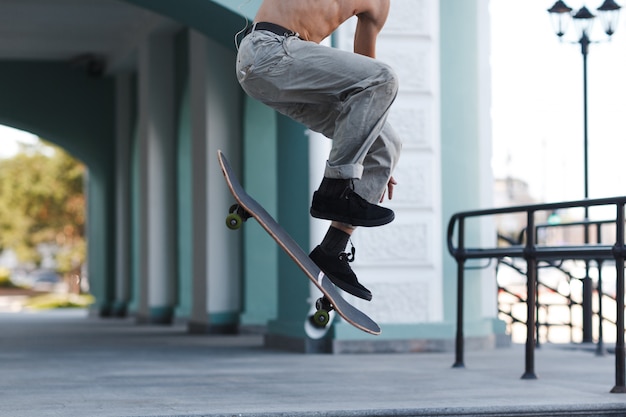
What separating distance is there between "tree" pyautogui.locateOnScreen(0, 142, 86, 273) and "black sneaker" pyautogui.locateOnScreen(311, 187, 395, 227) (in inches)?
1468

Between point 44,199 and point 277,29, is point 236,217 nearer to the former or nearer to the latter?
point 277,29

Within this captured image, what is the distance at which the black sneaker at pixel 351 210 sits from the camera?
435 centimetres

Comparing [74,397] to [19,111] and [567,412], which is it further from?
[19,111]

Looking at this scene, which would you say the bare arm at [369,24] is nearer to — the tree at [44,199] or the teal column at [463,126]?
the teal column at [463,126]

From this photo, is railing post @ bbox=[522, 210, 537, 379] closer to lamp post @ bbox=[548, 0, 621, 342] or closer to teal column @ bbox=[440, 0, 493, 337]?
teal column @ bbox=[440, 0, 493, 337]

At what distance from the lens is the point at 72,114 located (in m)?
19.5

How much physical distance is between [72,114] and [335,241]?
1566 cm

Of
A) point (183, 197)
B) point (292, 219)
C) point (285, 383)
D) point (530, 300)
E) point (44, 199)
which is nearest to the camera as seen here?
point (285, 383)

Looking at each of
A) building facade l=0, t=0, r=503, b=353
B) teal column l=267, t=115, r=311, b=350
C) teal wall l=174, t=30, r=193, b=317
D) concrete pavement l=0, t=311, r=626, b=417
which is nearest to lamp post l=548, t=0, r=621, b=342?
building facade l=0, t=0, r=503, b=353

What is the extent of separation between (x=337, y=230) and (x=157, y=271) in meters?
11.8

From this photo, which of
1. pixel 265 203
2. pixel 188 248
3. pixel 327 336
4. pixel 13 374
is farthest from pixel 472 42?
pixel 188 248

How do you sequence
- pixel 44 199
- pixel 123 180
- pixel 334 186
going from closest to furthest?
pixel 334 186
pixel 123 180
pixel 44 199

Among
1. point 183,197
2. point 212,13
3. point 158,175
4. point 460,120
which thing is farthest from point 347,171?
point 158,175

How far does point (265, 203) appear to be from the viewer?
42.2 feet
